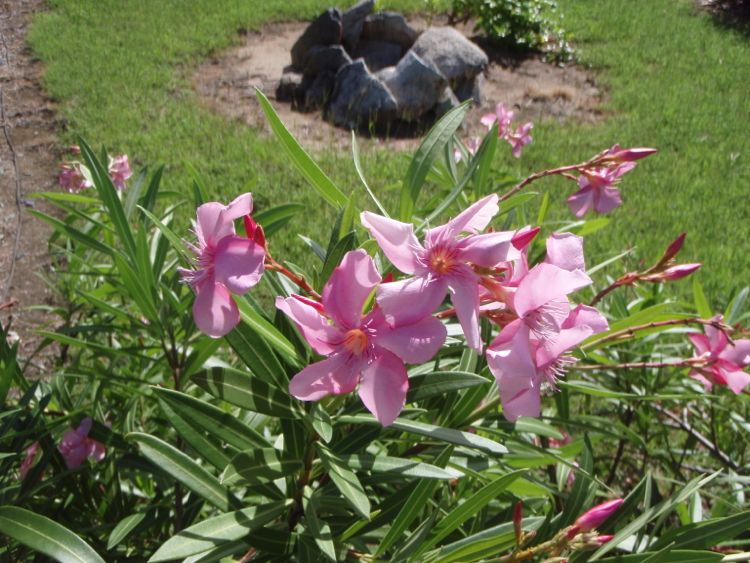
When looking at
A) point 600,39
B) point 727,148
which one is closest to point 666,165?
point 727,148

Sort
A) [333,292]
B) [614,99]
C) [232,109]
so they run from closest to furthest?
[333,292]
[232,109]
[614,99]

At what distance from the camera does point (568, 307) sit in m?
0.72

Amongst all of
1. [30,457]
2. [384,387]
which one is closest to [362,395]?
[384,387]

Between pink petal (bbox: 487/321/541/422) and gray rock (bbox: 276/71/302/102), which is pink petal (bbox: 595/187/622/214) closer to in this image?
pink petal (bbox: 487/321/541/422)

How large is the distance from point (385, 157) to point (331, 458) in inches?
157

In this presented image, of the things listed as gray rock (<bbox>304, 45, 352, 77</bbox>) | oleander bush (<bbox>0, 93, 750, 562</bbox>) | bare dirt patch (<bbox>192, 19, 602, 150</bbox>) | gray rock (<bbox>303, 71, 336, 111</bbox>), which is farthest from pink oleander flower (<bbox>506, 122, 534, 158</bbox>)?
gray rock (<bbox>304, 45, 352, 77</bbox>)

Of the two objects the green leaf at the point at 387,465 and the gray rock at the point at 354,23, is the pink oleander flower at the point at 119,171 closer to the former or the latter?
the green leaf at the point at 387,465

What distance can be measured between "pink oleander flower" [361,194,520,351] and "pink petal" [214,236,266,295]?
0.12m

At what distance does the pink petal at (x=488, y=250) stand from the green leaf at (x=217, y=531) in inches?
16.6

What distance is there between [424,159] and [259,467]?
0.48 meters

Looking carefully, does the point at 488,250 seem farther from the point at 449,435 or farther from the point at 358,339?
the point at 449,435

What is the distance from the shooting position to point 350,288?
28.1 inches

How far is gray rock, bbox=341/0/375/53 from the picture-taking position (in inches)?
249

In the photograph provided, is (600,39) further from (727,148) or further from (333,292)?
(333,292)
